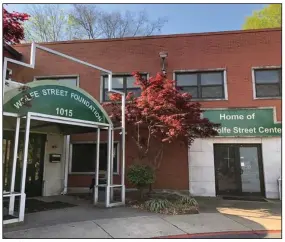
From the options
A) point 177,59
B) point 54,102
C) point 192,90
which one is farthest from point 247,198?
point 54,102

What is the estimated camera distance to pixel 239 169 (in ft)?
36.8

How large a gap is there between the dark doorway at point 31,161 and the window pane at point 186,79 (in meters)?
6.08

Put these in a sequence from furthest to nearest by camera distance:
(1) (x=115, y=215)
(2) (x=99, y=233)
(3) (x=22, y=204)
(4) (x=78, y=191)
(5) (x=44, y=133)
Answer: (4) (x=78, y=191) → (5) (x=44, y=133) → (1) (x=115, y=215) → (3) (x=22, y=204) → (2) (x=99, y=233)

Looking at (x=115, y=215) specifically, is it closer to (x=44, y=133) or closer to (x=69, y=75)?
(x=44, y=133)

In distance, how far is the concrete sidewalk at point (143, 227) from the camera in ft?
18.1

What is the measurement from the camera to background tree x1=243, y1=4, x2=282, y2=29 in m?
18.8

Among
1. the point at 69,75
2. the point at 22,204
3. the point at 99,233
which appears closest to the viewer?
the point at 99,233

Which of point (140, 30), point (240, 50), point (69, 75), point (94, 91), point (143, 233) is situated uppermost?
point (140, 30)

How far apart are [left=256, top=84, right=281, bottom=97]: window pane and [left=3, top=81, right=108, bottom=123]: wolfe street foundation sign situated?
Result: 22.4 feet

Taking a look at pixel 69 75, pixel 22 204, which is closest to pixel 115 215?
pixel 22 204

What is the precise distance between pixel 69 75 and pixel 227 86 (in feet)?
22.8

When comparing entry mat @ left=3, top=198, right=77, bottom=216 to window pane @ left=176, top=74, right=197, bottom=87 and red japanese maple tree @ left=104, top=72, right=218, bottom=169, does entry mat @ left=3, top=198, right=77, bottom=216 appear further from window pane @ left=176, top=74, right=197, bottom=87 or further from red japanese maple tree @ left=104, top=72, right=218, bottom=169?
window pane @ left=176, top=74, right=197, bottom=87

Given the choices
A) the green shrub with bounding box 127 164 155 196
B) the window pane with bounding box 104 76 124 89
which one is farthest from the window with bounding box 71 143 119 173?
the green shrub with bounding box 127 164 155 196

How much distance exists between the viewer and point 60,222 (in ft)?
21.0
